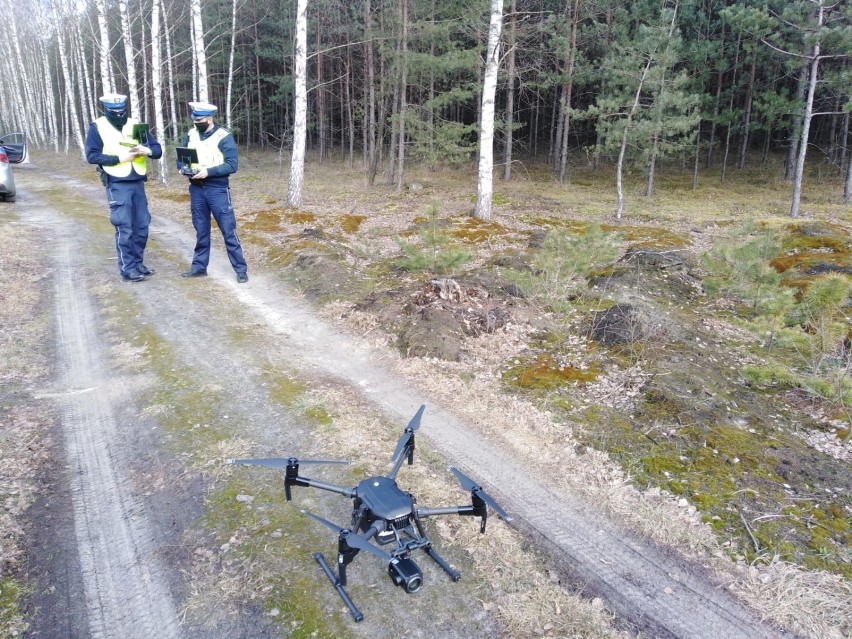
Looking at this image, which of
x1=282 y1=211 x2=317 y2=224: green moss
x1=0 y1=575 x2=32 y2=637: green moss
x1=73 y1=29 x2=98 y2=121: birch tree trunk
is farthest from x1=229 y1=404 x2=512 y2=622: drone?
x1=73 y1=29 x2=98 y2=121: birch tree trunk

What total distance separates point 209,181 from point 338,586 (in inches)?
240

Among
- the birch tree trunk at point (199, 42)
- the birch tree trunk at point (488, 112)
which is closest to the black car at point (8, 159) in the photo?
the birch tree trunk at point (199, 42)

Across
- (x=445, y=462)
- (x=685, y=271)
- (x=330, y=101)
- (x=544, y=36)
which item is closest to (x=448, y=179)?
(x=544, y=36)

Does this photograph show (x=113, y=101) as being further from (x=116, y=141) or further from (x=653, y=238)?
(x=653, y=238)

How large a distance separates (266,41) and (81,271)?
33.6 metres

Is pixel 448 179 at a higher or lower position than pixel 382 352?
higher

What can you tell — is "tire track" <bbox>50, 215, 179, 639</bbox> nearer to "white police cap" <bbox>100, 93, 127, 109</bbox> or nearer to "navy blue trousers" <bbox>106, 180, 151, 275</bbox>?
"navy blue trousers" <bbox>106, 180, 151, 275</bbox>

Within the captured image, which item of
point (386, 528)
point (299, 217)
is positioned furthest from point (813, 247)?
point (386, 528)

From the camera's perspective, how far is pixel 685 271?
30.4 ft

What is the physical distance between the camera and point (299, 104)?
14594mm

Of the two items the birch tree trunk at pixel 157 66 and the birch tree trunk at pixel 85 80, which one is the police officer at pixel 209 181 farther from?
the birch tree trunk at pixel 85 80

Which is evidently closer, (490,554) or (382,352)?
(490,554)

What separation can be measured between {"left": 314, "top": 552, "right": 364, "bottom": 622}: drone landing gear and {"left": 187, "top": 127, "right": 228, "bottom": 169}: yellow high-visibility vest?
576cm

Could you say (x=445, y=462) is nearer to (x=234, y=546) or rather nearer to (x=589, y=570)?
(x=589, y=570)
